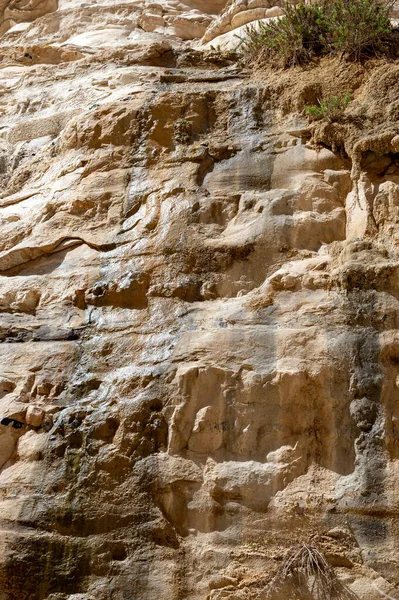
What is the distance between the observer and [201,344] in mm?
4969

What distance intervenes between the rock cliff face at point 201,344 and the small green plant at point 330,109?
0.15 metres

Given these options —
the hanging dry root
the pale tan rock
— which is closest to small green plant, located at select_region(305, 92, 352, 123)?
the pale tan rock

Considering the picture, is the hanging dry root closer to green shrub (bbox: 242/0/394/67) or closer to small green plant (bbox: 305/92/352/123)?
small green plant (bbox: 305/92/352/123)

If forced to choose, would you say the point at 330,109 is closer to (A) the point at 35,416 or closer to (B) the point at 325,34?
(B) the point at 325,34

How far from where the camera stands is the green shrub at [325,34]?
6.67 meters

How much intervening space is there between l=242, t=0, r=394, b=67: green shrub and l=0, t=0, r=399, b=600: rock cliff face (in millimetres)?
331

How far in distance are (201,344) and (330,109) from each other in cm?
256

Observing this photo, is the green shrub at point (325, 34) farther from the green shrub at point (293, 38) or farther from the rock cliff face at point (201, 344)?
the rock cliff face at point (201, 344)

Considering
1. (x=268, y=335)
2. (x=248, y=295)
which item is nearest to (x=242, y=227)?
(x=248, y=295)

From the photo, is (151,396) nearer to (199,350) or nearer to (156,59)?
(199,350)

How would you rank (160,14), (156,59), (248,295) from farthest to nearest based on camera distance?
1. (160,14)
2. (156,59)
3. (248,295)

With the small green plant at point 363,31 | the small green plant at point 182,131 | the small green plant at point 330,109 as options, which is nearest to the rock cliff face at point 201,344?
the small green plant at point 182,131

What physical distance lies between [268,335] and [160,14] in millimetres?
7341

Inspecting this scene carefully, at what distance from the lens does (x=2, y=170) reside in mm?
7570
